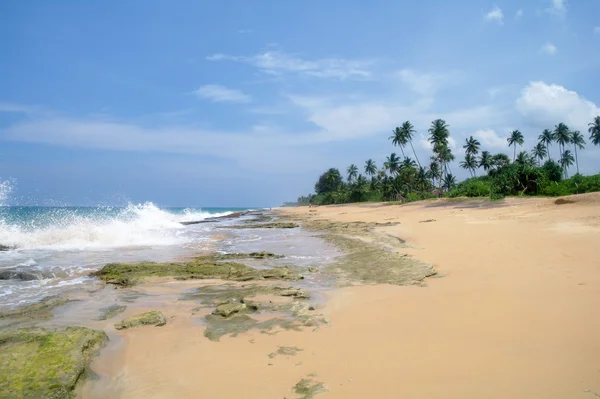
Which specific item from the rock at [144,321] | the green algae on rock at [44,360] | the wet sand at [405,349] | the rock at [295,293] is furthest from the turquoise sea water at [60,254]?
the rock at [295,293]

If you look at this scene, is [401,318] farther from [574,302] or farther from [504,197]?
[504,197]

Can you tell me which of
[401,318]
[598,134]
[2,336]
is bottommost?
[401,318]

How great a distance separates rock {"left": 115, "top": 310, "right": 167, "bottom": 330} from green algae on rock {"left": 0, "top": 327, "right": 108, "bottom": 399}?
47cm

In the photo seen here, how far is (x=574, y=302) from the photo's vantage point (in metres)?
5.15

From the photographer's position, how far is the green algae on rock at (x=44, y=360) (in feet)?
11.0

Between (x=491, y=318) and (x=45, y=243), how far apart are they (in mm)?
19441

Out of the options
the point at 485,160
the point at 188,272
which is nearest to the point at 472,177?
the point at 485,160

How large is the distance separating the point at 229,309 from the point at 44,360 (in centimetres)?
253

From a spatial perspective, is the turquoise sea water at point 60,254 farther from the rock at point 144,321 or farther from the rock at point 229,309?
the rock at point 229,309

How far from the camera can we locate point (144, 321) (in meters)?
5.41

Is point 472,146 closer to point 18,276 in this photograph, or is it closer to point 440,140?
point 440,140

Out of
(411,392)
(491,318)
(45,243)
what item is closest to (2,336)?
(411,392)

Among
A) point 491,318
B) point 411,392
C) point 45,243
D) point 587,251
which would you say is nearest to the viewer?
point 411,392

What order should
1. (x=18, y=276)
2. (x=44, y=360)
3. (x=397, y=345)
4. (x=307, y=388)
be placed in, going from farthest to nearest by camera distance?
(x=18, y=276) < (x=397, y=345) < (x=44, y=360) < (x=307, y=388)
